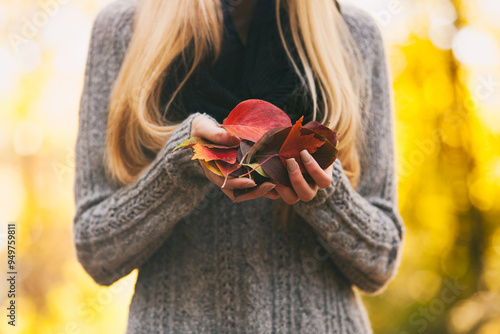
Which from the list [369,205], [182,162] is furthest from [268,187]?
[369,205]

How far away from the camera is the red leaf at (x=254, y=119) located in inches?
18.2

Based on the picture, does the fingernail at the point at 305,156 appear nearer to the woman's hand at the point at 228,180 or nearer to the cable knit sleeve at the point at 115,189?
the woman's hand at the point at 228,180

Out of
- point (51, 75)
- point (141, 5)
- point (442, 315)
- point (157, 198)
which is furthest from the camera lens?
point (51, 75)

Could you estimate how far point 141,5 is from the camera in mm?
699

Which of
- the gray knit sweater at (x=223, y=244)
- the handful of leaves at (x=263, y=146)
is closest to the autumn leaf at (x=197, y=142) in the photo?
the handful of leaves at (x=263, y=146)

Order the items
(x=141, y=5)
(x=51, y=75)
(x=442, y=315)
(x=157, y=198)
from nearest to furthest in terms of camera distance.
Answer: (x=157, y=198), (x=141, y=5), (x=442, y=315), (x=51, y=75)

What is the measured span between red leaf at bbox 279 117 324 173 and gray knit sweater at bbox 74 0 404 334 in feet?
0.44

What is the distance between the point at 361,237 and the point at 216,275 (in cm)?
20

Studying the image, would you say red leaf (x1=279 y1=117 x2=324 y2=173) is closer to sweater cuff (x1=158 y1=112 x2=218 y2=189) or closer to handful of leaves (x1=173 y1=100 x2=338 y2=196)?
handful of leaves (x1=173 y1=100 x2=338 y2=196)

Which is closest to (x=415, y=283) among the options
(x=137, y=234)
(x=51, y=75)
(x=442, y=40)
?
(x=442, y=40)

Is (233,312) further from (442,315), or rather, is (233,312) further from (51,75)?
(51,75)

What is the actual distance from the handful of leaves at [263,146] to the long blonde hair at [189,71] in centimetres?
17

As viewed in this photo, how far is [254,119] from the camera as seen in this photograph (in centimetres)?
47

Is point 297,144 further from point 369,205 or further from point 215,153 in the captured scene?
point 369,205
